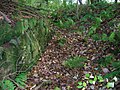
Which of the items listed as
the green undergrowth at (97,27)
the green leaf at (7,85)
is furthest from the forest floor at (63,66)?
the green leaf at (7,85)

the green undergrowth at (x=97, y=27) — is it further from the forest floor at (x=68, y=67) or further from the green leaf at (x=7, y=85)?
the green leaf at (x=7, y=85)

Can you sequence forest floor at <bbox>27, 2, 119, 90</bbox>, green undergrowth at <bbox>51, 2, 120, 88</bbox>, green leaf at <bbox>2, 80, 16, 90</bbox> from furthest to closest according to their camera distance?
green undergrowth at <bbox>51, 2, 120, 88</bbox>
forest floor at <bbox>27, 2, 119, 90</bbox>
green leaf at <bbox>2, 80, 16, 90</bbox>

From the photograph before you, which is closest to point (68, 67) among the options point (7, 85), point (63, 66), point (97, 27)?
point (63, 66)

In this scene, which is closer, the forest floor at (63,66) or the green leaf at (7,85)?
the green leaf at (7,85)

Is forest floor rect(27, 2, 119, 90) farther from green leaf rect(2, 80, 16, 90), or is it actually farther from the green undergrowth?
green leaf rect(2, 80, 16, 90)

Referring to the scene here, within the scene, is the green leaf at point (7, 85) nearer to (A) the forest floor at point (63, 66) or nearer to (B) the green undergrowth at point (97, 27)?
(A) the forest floor at point (63, 66)

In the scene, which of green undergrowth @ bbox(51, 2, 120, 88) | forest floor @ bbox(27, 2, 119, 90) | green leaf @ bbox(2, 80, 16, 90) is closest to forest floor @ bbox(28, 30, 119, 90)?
forest floor @ bbox(27, 2, 119, 90)

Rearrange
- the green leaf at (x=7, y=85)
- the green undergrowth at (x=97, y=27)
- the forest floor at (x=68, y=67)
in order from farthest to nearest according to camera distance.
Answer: the green undergrowth at (x=97, y=27)
the forest floor at (x=68, y=67)
the green leaf at (x=7, y=85)

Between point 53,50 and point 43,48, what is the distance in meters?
0.26

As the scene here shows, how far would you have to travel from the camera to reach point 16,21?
5000mm

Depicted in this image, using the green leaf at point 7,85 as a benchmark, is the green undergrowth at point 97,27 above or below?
above

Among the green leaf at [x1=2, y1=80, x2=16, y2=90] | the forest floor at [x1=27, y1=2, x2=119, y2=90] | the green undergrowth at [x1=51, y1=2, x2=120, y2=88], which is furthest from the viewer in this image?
the green undergrowth at [x1=51, y1=2, x2=120, y2=88]

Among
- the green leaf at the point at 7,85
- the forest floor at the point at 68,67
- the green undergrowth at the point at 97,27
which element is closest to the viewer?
the green leaf at the point at 7,85

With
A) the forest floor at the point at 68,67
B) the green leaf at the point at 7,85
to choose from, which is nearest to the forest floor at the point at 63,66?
the forest floor at the point at 68,67
